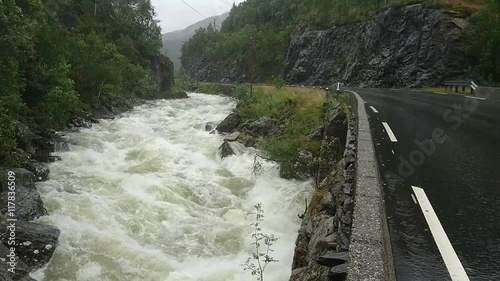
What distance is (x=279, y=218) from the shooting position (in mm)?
11289

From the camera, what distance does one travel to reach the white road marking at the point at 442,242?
359 cm

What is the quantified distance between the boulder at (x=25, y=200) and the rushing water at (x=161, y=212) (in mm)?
387

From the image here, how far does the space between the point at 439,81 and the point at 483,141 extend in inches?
1152

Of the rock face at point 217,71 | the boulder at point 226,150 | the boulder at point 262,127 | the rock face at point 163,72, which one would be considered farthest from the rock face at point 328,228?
the rock face at point 217,71

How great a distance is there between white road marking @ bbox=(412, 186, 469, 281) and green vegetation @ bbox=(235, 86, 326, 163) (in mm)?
8413

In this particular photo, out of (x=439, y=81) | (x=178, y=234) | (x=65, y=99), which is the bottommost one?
(x=178, y=234)

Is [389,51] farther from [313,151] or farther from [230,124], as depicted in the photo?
[313,151]

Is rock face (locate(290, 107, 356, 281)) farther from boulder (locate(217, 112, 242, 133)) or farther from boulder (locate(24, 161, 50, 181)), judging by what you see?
boulder (locate(217, 112, 242, 133))

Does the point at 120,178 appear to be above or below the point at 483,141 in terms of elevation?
below

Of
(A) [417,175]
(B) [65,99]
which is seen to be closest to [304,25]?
(B) [65,99]

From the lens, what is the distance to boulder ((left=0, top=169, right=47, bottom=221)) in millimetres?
9422

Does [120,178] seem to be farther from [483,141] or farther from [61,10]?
[61,10]

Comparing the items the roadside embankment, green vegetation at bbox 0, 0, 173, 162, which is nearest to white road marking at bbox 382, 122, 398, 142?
the roadside embankment

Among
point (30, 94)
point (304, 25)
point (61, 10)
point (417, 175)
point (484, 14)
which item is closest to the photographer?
point (417, 175)
